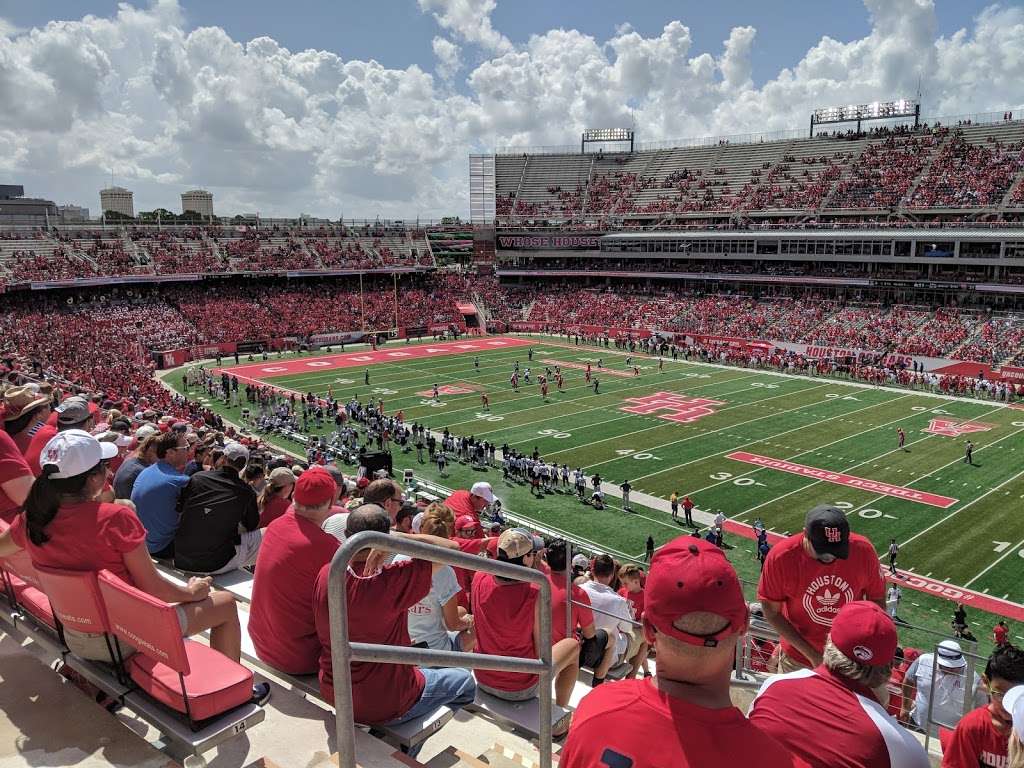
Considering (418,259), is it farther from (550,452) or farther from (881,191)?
(550,452)

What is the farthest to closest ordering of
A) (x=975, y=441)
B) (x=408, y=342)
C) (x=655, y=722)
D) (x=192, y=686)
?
(x=408, y=342)
(x=975, y=441)
(x=192, y=686)
(x=655, y=722)

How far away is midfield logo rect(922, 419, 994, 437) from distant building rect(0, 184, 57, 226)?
6230cm

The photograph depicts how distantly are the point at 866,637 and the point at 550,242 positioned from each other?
74.9m

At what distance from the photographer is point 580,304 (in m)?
67.6

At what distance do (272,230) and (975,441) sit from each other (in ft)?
201

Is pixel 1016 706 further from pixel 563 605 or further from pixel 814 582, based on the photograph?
pixel 563 605

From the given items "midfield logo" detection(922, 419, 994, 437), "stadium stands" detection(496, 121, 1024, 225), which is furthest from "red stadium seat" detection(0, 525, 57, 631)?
"stadium stands" detection(496, 121, 1024, 225)

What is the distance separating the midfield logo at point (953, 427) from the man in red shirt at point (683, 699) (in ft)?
104

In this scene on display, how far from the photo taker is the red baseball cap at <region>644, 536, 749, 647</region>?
236cm

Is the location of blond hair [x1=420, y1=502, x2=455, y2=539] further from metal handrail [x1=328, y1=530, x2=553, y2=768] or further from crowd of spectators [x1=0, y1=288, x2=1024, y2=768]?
metal handrail [x1=328, y1=530, x2=553, y2=768]

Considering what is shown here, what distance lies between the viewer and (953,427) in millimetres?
30906

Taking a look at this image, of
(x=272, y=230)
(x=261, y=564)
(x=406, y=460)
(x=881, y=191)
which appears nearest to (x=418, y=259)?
(x=272, y=230)

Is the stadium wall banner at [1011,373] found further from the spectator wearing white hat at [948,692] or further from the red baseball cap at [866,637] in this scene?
the red baseball cap at [866,637]

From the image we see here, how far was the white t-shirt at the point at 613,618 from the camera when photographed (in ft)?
19.8
